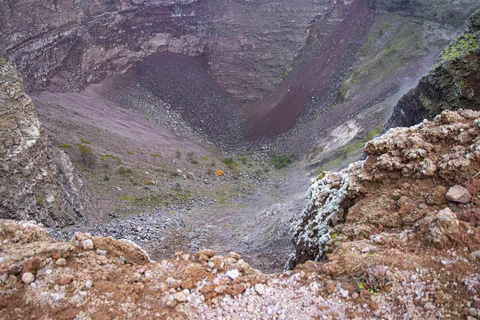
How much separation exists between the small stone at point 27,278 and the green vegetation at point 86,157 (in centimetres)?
2305

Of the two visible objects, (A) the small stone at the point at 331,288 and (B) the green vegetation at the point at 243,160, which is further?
(B) the green vegetation at the point at 243,160

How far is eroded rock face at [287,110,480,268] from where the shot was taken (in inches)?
310

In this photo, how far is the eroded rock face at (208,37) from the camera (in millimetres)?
42906

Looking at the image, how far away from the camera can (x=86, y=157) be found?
27984mm

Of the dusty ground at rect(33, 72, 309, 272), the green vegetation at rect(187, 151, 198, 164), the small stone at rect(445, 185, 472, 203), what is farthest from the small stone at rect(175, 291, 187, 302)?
the green vegetation at rect(187, 151, 198, 164)

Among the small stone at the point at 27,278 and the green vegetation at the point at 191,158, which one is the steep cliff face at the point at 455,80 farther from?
the green vegetation at the point at 191,158

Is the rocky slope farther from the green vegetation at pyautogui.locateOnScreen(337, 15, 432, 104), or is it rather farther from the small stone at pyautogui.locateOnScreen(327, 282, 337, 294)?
the green vegetation at pyautogui.locateOnScreen(337, 15, 432, 104)

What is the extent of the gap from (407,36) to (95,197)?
127 feet

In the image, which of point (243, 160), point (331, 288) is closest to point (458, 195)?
point (331, 288)

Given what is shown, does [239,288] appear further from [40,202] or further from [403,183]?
[40,202]

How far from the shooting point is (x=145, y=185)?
94.9 ft

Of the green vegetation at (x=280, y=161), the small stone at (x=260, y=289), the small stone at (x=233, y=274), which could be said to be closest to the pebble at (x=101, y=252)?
the small stone at (x=233, y=274)

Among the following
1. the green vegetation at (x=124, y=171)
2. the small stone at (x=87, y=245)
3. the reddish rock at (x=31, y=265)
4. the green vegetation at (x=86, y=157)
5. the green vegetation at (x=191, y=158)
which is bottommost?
the green vegetation at (x=191, y=158)

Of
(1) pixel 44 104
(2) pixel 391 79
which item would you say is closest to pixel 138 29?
(1) pixel 44 104
